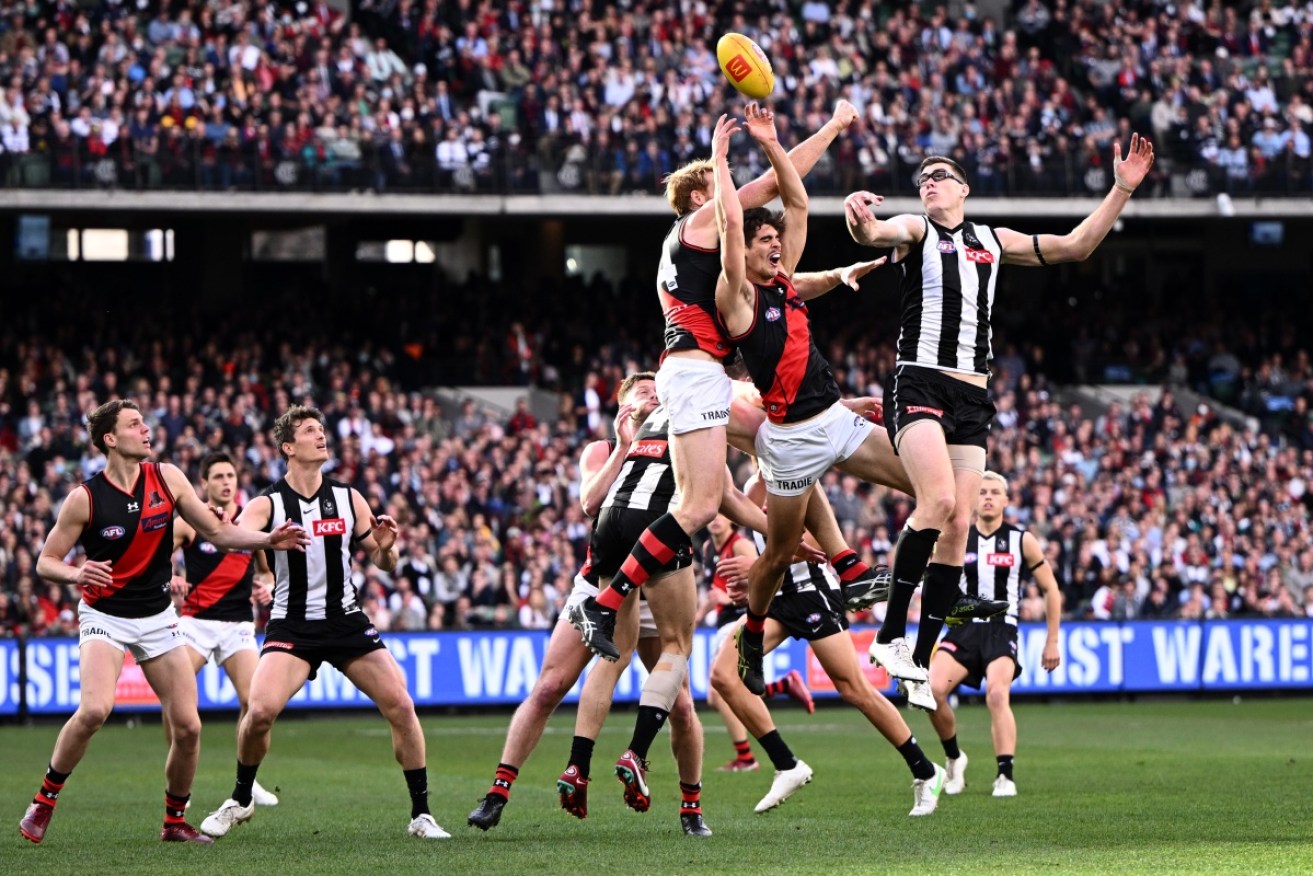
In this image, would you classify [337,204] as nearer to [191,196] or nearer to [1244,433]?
[191,196]

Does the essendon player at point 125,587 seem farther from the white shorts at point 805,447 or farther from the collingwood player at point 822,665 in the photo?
the collingwood player at point 822,665

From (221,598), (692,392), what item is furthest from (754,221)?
(221,598)

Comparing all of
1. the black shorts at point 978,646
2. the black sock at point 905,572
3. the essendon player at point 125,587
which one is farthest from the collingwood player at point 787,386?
the black shorts at point 978,646

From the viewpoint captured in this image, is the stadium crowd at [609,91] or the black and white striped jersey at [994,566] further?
the stadium crowd at [609,91]

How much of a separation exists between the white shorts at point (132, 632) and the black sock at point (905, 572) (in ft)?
13.6

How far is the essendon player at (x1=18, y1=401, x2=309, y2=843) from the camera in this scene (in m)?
11.4

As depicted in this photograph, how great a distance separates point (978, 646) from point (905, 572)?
14.1 feet

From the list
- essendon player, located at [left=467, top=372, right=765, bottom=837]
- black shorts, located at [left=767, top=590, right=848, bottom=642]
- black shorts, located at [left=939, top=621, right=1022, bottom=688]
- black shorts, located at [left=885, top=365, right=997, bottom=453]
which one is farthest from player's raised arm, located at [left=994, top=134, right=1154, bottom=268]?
black shorts, located at [left=939, top=621, right=1022, bottom=688]

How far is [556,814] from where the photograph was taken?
42.0 feet

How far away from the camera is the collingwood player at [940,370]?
1049 cm

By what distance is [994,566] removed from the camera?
1495 centimetres

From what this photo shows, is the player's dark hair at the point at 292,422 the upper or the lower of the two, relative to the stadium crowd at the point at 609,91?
lower

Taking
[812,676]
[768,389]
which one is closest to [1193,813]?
[768,389]

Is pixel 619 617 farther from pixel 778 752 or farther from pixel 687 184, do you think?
pixel 687 184
